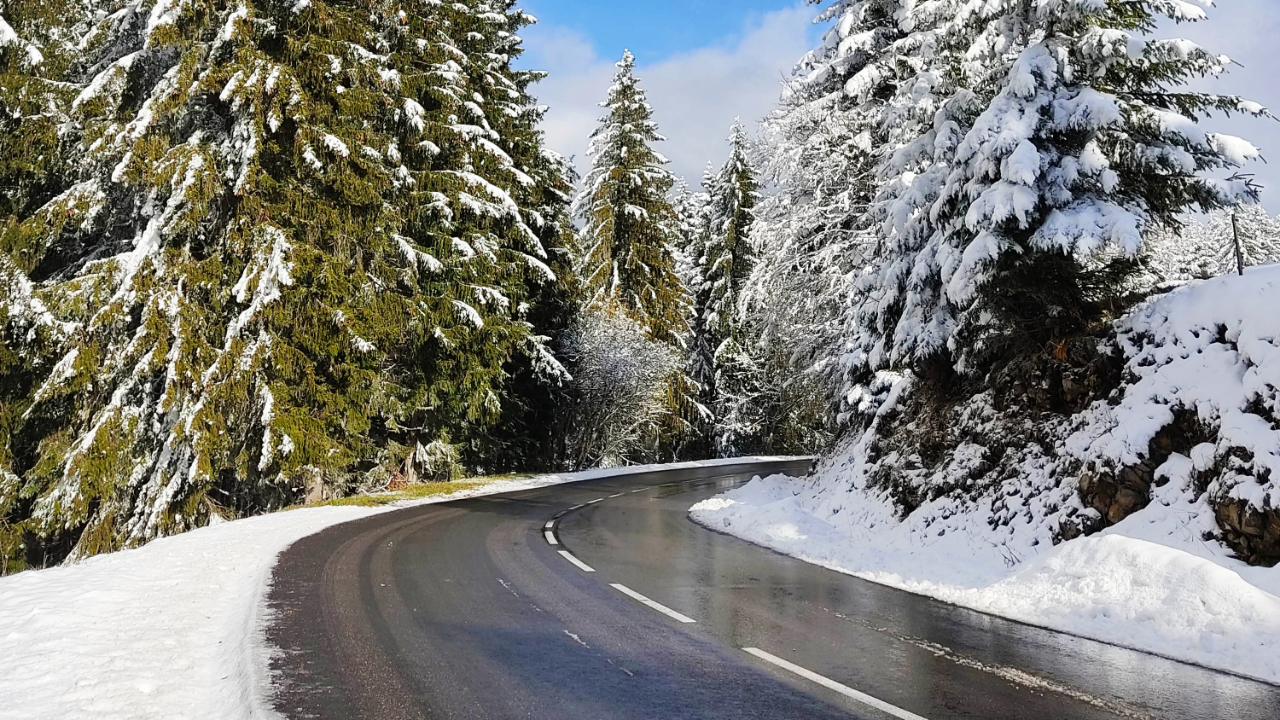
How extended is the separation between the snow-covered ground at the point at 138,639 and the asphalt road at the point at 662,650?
0.31 meters

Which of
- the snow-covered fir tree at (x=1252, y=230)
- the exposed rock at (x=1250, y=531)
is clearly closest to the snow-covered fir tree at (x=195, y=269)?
the exposed rock at (x=1250, y=531)

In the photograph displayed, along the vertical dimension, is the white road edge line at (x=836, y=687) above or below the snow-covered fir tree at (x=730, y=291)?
below

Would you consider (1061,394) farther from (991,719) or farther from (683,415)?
(683,415)

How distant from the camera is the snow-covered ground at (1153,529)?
6.91 meters

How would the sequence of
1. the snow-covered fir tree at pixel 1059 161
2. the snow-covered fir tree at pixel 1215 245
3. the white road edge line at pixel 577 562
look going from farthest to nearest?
the snow-covered fir tree at pixel 1215 245, the snow-covered fir tree at pixel 1059 161, the white road edge line at pixel 577 562

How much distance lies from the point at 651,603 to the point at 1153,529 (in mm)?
5723

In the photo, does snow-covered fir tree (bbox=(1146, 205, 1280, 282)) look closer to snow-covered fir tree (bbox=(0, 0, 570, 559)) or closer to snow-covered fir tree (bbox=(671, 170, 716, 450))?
snow-covered fir tree (bbox=(0, 0, 570, 559))

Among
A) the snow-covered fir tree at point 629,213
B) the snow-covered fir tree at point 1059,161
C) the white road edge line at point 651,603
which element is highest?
the snow-covered fir tree at point 629,213

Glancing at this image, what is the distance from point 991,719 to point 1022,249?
770 centimetres

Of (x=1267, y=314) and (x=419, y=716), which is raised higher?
(x=1267, y=314)

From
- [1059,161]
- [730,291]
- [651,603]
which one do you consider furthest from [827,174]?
[730,291]

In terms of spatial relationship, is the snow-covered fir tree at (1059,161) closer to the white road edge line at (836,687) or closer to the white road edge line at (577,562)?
the white road edge line at (577,562)

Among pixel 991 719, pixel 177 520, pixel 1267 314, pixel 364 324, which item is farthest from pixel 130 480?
pixel 1267 314

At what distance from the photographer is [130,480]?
15672 millimetres
